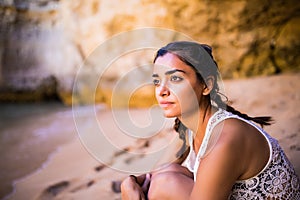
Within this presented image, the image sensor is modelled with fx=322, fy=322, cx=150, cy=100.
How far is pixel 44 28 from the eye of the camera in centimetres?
779

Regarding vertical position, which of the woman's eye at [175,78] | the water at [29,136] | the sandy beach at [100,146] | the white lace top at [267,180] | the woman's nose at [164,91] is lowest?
the water at [29,136]

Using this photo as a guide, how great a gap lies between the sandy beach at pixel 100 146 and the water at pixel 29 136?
10 mm

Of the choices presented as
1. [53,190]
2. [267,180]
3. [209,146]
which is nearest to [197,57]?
[209,146]

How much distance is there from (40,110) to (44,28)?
7.57ft

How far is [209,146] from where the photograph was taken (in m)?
1.34

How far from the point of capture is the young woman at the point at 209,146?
128 cm

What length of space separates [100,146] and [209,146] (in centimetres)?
224

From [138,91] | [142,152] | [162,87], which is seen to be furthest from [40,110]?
[162,87]

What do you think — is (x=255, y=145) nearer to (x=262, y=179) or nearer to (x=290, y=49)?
(x=262, y=179)

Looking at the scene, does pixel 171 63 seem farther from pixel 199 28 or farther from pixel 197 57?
pixel 199 28

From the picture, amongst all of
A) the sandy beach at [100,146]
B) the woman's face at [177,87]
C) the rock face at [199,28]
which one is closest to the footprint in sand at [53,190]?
the sandy beach at [100,146]

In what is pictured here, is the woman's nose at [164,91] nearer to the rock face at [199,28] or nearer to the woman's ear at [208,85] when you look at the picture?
the woman's ear at [208,85]

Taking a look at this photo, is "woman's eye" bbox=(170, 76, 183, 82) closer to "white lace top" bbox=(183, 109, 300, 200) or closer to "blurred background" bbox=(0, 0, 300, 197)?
"white lace top" bbox=(183, 109, 300, 200)

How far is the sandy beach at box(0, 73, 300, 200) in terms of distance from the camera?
258cm
